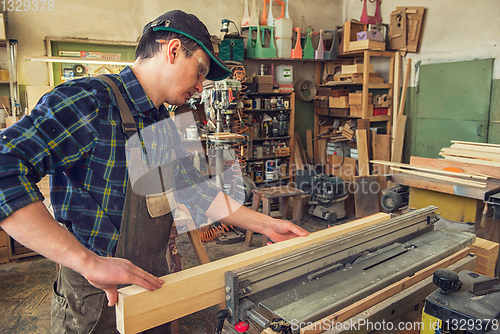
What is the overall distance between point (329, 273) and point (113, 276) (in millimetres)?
615

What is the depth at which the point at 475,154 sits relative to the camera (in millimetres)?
2514

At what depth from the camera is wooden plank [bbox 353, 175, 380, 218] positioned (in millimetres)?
4344

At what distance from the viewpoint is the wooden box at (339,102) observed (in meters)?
4.99

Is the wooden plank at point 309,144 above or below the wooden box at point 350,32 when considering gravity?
below

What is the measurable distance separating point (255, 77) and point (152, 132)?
3847 millimetres

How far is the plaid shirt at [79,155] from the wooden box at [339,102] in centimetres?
422

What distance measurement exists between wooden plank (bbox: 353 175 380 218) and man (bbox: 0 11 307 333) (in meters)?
3.29

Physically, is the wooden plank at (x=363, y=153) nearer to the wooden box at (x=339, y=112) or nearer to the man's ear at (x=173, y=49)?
the wooden box at (x=339, y=112)

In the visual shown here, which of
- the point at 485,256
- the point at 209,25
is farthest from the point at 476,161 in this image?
the point at 209,25

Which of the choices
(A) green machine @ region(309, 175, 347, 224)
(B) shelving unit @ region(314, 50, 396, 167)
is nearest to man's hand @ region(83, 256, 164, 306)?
(A) green machine @ region(309, 175, 347, 224)

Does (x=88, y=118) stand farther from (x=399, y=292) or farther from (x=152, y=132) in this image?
(x=399, y=292)

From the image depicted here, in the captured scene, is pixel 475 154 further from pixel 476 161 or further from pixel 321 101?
pixel 321 101

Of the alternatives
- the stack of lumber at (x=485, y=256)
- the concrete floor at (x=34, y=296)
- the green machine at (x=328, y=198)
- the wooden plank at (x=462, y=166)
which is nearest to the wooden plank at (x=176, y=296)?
the stack of lumber at (x=485, y=256)

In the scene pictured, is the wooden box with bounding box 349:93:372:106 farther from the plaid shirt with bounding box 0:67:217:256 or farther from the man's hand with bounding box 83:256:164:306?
the man's hand with bounding box 83:256:164:306
